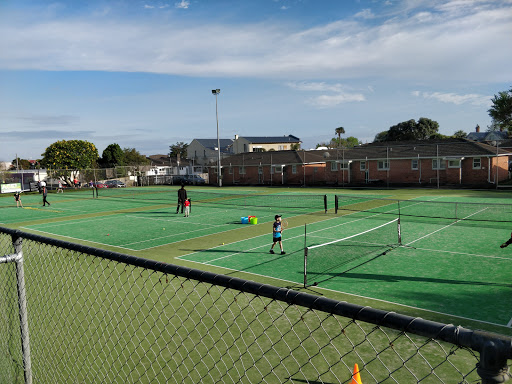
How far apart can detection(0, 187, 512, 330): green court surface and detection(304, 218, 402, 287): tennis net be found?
0.04 metres

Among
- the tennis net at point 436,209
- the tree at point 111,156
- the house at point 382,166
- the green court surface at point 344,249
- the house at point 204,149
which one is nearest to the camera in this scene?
the green court surface at point 344,249

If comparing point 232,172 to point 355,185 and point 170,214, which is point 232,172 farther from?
point 170,214

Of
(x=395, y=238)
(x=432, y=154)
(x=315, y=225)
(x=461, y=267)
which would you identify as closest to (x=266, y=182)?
(x=432, y=154)

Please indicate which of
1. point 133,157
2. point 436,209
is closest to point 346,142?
point 133,157

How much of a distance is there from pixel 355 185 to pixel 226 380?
49.3 meters

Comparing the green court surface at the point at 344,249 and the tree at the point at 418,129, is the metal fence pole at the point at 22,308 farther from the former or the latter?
the tree at the point at 418,129

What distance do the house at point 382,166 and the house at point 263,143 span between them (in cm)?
3686

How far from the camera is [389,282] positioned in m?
12.2

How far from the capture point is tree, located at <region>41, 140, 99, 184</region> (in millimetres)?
65000

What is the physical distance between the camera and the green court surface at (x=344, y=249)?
37.0 ft

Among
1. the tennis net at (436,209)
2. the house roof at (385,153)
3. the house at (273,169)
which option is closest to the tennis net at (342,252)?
the tennis net at (436,209)

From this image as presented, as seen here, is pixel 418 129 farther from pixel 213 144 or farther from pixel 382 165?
pixel 213 144

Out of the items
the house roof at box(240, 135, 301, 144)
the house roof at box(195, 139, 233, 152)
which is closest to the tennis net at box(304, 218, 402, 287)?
the house roof at box(195, 139, 233, 152)

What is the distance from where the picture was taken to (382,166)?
5441 cm
